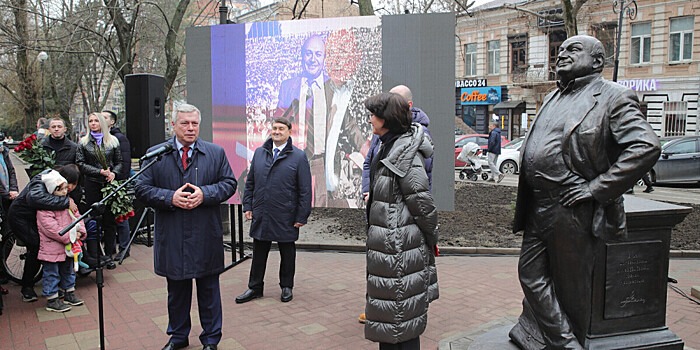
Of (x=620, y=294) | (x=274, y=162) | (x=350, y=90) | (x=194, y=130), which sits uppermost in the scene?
(x=350, y=90)

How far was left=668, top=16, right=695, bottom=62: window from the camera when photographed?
26688 mm

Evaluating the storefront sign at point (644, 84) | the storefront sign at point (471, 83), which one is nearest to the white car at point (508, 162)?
the storefront sign at point (644, 84)

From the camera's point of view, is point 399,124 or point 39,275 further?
point 39,275

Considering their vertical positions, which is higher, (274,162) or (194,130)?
(194,130)

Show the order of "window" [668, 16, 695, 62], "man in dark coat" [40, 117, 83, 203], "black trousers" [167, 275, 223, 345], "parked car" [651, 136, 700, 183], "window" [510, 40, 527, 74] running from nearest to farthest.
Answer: "black trousers" [167, 275, 223, 345]
"man in dark coat" [40, 117, 83, 203]
"parked car" [651, 136, 700, 183]
"window" [668, 16, 695, 62]
"window" [510, 40, 527, 74]

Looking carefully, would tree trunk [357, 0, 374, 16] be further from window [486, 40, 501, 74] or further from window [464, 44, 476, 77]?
window [464, 44, 476, 77]

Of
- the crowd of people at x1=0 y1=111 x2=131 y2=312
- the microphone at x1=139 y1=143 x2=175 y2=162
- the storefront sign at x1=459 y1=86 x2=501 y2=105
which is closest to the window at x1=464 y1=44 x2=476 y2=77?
the storefront sign at x1=459 y1=86 x2=501 y2=105

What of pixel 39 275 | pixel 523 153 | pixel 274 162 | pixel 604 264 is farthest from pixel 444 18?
pixel 39 275

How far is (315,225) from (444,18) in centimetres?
444

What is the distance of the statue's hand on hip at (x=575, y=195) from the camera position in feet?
11.0

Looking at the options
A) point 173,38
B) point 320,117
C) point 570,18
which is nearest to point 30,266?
point 320,117

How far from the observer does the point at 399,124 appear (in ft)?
11.8

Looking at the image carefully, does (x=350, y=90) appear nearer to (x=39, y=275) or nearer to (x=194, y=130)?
(x=194, y=130)

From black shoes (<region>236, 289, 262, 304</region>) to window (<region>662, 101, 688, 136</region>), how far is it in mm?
26479
